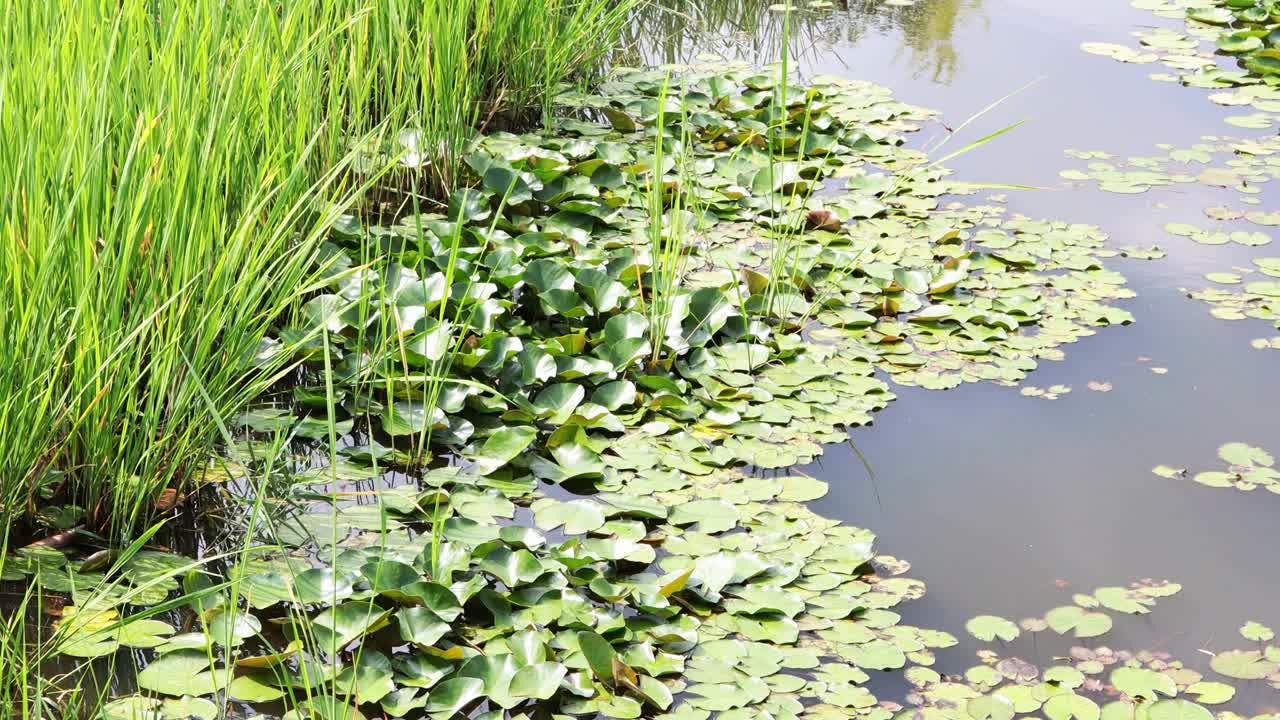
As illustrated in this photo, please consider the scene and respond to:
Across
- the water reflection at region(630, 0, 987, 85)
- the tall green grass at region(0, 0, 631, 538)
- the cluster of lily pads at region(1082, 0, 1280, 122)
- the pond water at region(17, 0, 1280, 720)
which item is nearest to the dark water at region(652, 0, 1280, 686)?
the pond water at region(17, 0, 1280, 720)

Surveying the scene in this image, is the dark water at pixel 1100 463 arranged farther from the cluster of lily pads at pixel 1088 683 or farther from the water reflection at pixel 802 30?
the water reflection at pixel 802 30

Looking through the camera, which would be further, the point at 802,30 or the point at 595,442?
the point at 802,30

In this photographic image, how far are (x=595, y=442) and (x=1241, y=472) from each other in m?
1.25

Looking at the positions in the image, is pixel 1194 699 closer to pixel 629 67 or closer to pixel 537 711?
pixel 537 711

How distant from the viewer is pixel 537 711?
1663mm

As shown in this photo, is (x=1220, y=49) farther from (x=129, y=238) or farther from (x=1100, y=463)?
(x=129, y=238)

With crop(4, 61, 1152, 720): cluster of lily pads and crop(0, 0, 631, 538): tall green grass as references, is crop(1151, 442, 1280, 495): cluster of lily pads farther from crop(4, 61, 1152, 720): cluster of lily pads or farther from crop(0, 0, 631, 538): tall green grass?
crop(0, 0, 631, 538): tall green grass

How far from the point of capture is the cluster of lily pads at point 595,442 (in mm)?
1684

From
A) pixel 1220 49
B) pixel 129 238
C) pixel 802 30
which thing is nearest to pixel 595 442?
pixel 129 238

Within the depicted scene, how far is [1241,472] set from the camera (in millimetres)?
2213

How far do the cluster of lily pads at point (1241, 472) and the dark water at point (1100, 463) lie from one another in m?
0.03

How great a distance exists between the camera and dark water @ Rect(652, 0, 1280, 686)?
76.8 inches

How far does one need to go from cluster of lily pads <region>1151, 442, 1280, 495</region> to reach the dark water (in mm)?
26

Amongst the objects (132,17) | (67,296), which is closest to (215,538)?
(67,296)
